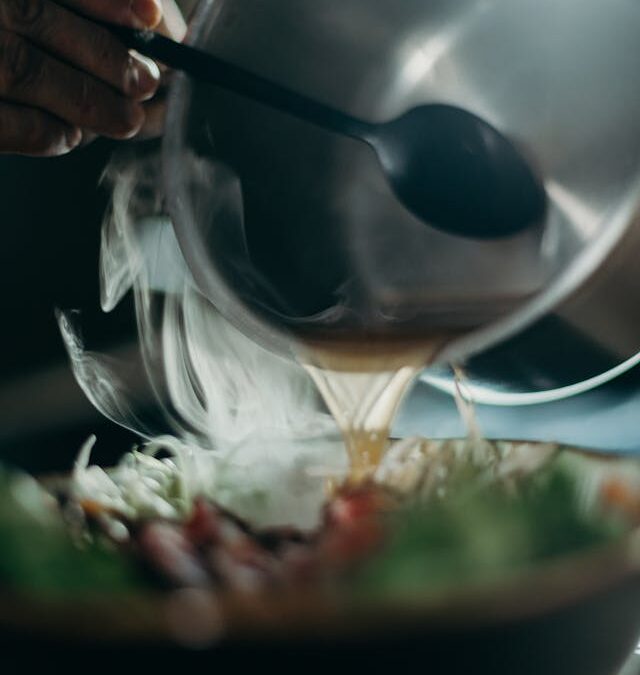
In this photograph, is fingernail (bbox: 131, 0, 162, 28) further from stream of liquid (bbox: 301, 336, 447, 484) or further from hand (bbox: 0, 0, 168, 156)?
stream of liquid (bbox: 301, 336, 447, 484)

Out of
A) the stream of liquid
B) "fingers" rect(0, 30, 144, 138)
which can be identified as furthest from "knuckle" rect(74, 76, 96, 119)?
the stream of liquid

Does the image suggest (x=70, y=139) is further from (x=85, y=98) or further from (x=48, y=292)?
(x=48, y=292)

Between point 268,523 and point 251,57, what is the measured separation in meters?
0.34

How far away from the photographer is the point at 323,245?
27.8 inches

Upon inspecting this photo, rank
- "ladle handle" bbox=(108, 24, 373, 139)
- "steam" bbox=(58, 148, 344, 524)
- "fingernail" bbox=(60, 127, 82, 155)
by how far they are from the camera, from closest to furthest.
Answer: "ladle handle" bbox=(108, 24, 373, 139) → "fingernail" bbox=(60, 127, 82, 155) → "steam" bbox=(58, 148, 344, 524)

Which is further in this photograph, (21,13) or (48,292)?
(48,292)

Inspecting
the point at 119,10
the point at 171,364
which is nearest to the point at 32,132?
the point at 119,10

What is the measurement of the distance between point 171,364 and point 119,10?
13.1 inches

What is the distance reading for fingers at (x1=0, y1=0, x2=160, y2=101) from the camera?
0.60 meters

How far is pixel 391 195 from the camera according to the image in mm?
685

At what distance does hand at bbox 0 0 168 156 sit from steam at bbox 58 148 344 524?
0.11 m

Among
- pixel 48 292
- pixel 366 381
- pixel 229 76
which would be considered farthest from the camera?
pixel 48 292

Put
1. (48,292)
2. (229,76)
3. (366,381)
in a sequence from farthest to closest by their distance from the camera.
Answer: (48,292)
(366,381)
(229,76)

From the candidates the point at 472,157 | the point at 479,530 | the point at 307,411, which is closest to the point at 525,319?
the point at 472,157
